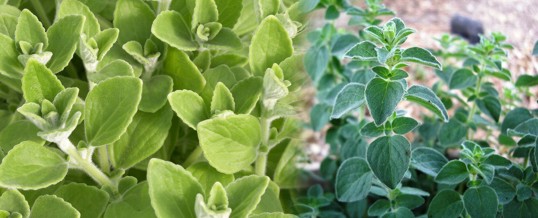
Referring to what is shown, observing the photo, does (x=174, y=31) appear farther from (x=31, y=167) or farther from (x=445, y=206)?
(x=445, y=206)

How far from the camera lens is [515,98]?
4.01 ft

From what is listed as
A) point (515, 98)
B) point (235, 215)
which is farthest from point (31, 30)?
point (515, 98)

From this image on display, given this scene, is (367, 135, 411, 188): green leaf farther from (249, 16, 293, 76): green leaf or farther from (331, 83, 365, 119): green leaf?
(249, 16, 293, 76): green leaf

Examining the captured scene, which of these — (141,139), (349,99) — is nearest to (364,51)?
(349,99)

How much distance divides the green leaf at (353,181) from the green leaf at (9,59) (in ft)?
1.38

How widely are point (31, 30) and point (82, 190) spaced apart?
0.50ft

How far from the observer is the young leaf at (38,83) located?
0.54 m

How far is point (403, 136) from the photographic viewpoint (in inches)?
29.9

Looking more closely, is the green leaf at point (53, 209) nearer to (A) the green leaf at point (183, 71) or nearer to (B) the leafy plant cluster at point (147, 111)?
(B) the leafy plant cluster at point (147, 111)

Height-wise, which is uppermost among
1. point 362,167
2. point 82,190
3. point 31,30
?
point 31,30

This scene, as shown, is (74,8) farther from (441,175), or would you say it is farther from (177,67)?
(441,175)

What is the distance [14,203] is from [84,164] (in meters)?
0.07

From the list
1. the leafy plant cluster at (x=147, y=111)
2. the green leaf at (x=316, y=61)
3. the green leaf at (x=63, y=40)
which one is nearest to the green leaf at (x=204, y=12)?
the leafy plant cluster at (x=147, y=111)

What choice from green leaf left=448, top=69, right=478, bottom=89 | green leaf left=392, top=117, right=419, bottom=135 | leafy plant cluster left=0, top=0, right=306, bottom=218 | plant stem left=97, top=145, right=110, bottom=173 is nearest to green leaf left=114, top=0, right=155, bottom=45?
leafy plant cluster left=0, top=0, right=306, bottom=218
